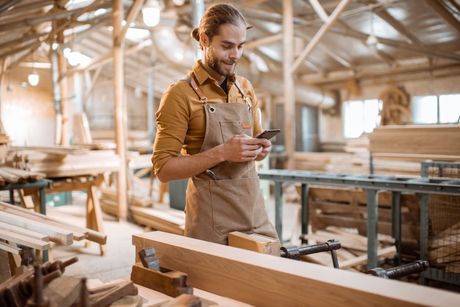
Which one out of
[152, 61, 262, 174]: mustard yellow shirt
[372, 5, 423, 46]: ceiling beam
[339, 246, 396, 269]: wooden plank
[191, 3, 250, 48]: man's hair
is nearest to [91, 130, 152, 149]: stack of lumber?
[372, 5, 423, 46]: ceiling beam

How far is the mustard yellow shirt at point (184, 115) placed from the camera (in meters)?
1.91

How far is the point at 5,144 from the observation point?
5023mm

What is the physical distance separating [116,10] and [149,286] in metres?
6.96

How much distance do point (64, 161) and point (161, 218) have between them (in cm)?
175

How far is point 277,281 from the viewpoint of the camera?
3.97 ft

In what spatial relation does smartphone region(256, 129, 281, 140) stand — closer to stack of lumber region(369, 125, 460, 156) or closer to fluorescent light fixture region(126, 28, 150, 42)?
stack of lumber region(369, 125, 460, 156)

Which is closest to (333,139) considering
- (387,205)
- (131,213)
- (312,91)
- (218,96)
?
(312,91)

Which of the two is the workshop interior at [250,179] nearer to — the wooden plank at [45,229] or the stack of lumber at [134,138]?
the wooden plank at [45,229]

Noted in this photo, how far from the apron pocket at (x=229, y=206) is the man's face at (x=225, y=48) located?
20.6 inches

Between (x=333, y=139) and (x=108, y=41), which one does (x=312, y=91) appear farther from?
(x=108, y=41)

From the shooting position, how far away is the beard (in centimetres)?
197

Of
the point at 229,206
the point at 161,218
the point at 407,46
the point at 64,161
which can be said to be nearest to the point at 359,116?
the point at 407,46

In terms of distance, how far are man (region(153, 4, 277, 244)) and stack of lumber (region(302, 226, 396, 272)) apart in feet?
7.91

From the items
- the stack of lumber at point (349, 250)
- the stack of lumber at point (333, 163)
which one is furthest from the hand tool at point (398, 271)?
the stack of lumber at point (333, 163)
